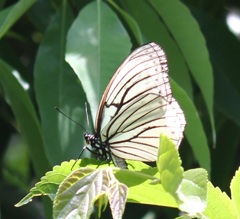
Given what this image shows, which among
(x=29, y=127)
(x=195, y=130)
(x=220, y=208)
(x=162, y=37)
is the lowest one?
(x=220, y=208)

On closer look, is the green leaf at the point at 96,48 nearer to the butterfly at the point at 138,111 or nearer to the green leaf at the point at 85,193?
the butterfly at the point at 138,111

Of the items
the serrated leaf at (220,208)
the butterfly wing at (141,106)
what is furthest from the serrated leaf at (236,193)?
the butterfly wing at (141,106)

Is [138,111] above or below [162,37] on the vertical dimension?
below

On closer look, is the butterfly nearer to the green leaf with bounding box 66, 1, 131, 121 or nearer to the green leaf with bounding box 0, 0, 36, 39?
the green leaf with bounding box 66, 1, 131, 121

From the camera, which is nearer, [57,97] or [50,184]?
[50,184]

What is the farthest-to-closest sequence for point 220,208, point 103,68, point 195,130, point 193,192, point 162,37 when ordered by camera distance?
point 162,37
point 195,130
point 103,68
point 220,208
point 193,192

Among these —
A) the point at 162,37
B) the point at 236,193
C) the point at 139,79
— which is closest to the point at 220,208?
the point at 236,193

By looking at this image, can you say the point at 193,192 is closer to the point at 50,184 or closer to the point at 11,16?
the point at 50,184
